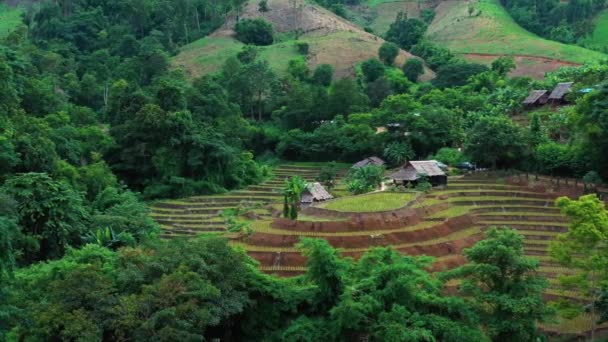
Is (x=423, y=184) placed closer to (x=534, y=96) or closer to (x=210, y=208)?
(x=210, y=208)

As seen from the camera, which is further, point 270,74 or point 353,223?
point 270,74

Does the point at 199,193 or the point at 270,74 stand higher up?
the point at 270,74

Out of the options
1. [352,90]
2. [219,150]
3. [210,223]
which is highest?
[352,90]

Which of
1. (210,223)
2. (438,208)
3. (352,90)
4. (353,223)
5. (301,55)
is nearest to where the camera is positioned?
(353,223)

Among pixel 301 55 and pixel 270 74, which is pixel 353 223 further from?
pixel 301 55

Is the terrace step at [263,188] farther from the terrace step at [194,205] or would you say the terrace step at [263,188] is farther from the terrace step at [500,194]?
the terrace step at [500,194]

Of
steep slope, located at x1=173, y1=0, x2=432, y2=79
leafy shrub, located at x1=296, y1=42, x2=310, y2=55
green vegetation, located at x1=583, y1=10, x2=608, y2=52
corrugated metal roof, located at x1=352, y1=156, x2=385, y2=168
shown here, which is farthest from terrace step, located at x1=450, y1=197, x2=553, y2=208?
green vegetation, located at x1=583, y1=10, x2=608, y2=52

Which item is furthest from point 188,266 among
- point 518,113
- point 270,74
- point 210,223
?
point 270,74
